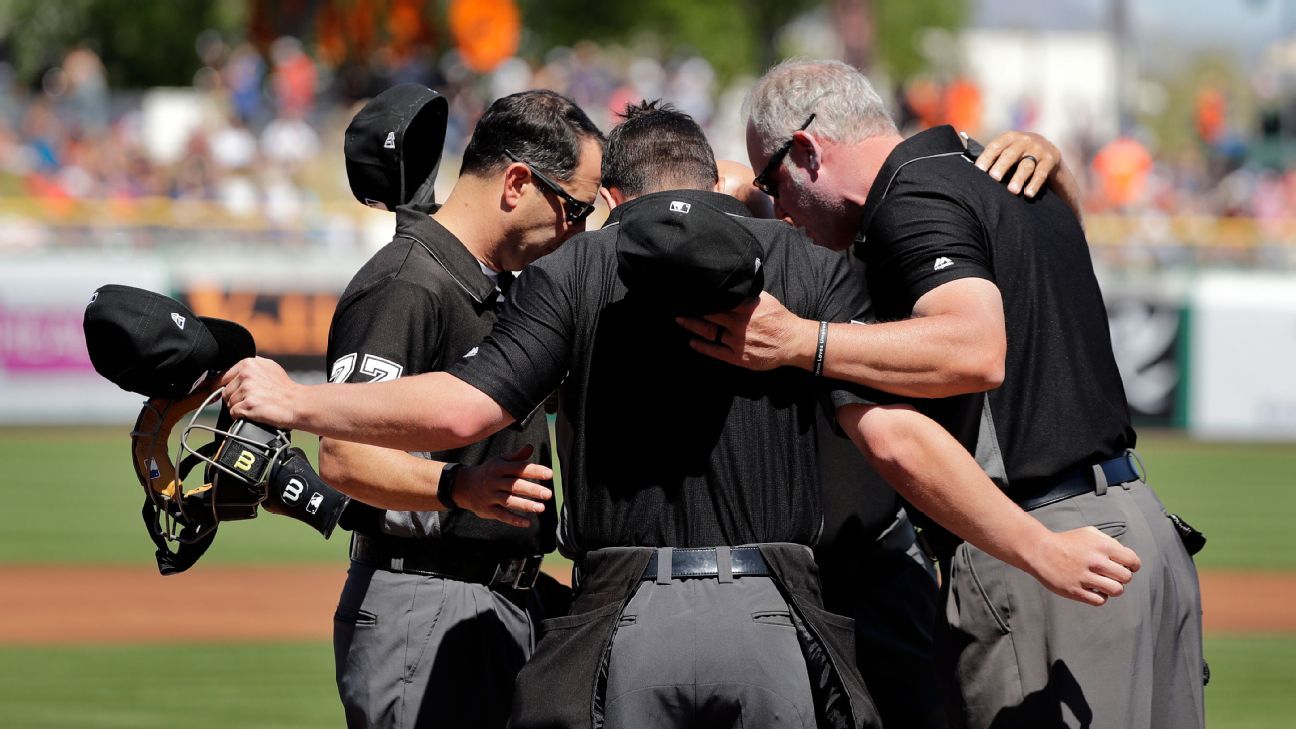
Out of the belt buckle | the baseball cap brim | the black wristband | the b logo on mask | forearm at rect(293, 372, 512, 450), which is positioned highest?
the baseball cap brim

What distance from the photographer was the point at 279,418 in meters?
3.62

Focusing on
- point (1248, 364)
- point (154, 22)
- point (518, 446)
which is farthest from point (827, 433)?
point (154, 22)

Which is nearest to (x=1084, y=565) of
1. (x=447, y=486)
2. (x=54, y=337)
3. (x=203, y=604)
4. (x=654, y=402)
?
(x=654, y=402)

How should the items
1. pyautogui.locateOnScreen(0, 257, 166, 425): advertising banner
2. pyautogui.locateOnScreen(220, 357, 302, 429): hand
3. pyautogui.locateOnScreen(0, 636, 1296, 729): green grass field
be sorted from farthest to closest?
pyautogui.locateOnScreen(0, 257, 166, 425): advertising banner < pyautogui.locateOnScreen(0, 636, 1296, 729): green grass field < pyautogui.locateOnScreen(220, 357, 302, 429): hand

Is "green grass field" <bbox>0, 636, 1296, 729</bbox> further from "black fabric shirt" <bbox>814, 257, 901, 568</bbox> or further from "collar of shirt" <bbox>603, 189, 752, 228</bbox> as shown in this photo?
"collar of shirt" <bbox>603, 189, 752, 228</bbox>

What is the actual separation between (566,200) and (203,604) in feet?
24.3

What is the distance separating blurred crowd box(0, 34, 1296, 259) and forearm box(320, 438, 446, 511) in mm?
16517

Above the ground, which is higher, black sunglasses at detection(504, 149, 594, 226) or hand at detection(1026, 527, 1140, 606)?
black sunglasses at detection(504, 149, 594, 226)

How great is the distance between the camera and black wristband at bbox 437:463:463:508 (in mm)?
3951

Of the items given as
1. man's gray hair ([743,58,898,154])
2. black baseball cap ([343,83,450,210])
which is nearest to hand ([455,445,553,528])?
man's gray hair ([743,58,898,154])

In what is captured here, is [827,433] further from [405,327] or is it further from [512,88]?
[512,88]

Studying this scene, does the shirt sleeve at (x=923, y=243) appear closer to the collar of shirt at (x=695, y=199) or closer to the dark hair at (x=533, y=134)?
the collar of shirt at (x=695, y=199)

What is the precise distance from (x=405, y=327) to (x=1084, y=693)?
197 centimetres

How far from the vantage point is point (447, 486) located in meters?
3.96
